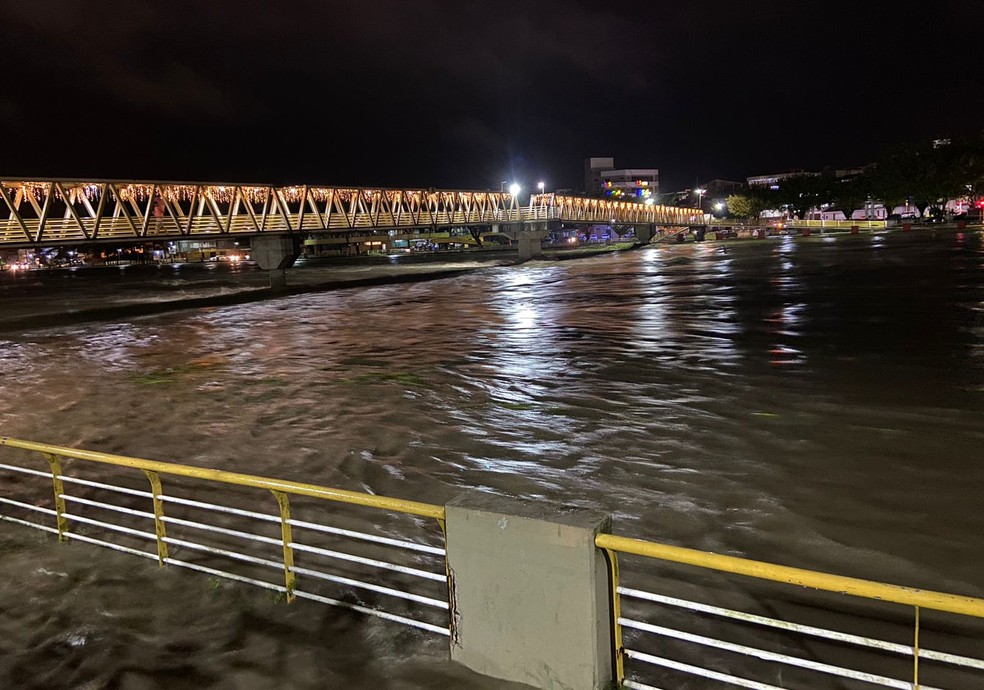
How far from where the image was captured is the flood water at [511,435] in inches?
236

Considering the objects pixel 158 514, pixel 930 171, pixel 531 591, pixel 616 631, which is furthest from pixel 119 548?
pixel 930 171

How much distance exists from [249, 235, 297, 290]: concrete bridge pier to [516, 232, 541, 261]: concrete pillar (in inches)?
1430

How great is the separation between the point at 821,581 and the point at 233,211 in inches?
2252

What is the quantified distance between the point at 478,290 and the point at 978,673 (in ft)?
141

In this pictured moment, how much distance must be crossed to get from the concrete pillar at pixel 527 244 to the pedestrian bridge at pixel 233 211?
4.03ft

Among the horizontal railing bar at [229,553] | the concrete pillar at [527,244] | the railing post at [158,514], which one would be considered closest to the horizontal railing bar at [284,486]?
the railing post at [158,514]

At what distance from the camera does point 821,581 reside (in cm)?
370

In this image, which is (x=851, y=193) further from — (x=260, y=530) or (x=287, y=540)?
(x=287, y=540)

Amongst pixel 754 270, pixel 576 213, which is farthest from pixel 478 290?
pixel 576 213

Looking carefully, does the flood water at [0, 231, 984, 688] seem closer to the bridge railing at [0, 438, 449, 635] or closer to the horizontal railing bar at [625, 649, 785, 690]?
the bridge railing at [0, 438, 449, 635]

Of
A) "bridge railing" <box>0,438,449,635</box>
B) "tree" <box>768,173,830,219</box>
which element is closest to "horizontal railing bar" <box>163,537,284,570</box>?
"bridge railing" <box>0,438,449,635</box>

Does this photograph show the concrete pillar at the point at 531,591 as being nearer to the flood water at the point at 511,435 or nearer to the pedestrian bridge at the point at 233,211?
the flood water at the point at 511,435

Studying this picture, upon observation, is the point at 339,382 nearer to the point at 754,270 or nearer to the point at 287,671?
the point at 287,671

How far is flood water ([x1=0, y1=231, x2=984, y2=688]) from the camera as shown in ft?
19.7
